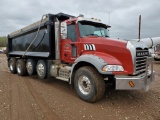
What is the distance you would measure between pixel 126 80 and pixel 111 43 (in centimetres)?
114

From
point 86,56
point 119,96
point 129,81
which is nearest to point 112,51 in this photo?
point 86,56

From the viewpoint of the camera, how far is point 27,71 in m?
8.88

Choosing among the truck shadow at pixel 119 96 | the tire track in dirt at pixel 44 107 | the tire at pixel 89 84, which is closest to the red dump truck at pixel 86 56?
the tire at pixel 89 84

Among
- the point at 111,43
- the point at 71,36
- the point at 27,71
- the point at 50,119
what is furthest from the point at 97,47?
the point at 27,71

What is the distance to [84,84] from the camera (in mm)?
5121

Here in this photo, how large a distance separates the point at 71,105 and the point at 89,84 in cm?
79

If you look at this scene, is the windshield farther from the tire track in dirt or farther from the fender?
the tire track in dirt

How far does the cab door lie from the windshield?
282 millimetres

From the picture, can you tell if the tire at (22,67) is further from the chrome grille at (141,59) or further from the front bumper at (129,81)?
the chrome grille at (141,59)

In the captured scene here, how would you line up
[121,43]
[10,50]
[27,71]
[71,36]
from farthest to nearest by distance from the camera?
[10,50]
[27,71]
[71,36]
[121,43]

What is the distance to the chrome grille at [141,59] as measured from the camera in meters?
4.53

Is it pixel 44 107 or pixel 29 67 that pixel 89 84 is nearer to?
pixel 44 107

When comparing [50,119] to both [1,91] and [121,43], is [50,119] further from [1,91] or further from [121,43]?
[1,91]

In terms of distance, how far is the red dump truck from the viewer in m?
4.43
